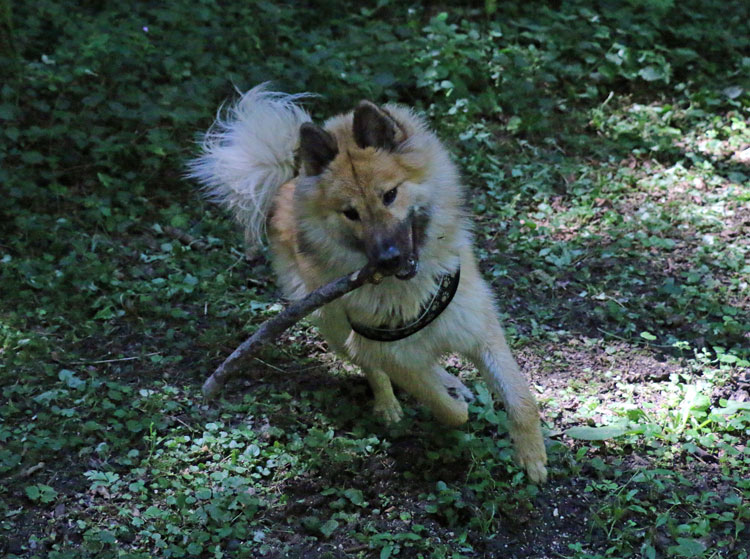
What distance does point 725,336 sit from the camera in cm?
485

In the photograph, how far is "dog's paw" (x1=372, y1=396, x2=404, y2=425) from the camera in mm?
4527

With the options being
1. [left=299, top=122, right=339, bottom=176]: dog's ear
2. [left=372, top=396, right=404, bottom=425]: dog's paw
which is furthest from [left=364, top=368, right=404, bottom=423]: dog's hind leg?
[left=299, top=122, right=339, bottom=176]: dog's ear

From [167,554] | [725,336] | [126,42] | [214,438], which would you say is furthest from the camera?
[126,42]

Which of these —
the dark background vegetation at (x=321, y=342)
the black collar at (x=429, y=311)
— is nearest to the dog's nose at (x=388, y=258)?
the black collar at (x=429, y=311)

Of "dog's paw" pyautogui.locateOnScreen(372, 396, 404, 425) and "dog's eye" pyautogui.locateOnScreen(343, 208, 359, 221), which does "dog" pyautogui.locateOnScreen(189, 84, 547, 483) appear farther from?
"dog's paw" pyautogui.locateOnScreen(372, 396, 404, 425)

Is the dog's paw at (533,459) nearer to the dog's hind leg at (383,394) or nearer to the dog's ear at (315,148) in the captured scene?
the dog's hind leg at (383,394)

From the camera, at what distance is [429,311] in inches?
156

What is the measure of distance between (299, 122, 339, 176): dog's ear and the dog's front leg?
115 cm

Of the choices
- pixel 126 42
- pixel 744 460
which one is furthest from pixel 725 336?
pixel 126 42

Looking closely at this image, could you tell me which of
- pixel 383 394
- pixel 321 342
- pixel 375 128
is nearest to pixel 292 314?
Result: pixel 375 128

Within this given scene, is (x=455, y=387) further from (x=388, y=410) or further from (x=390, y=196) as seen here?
(x=390, y=196)

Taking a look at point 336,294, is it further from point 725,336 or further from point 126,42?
point 126,42

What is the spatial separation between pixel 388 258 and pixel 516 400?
1002mm

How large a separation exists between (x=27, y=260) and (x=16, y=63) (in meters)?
1.75
